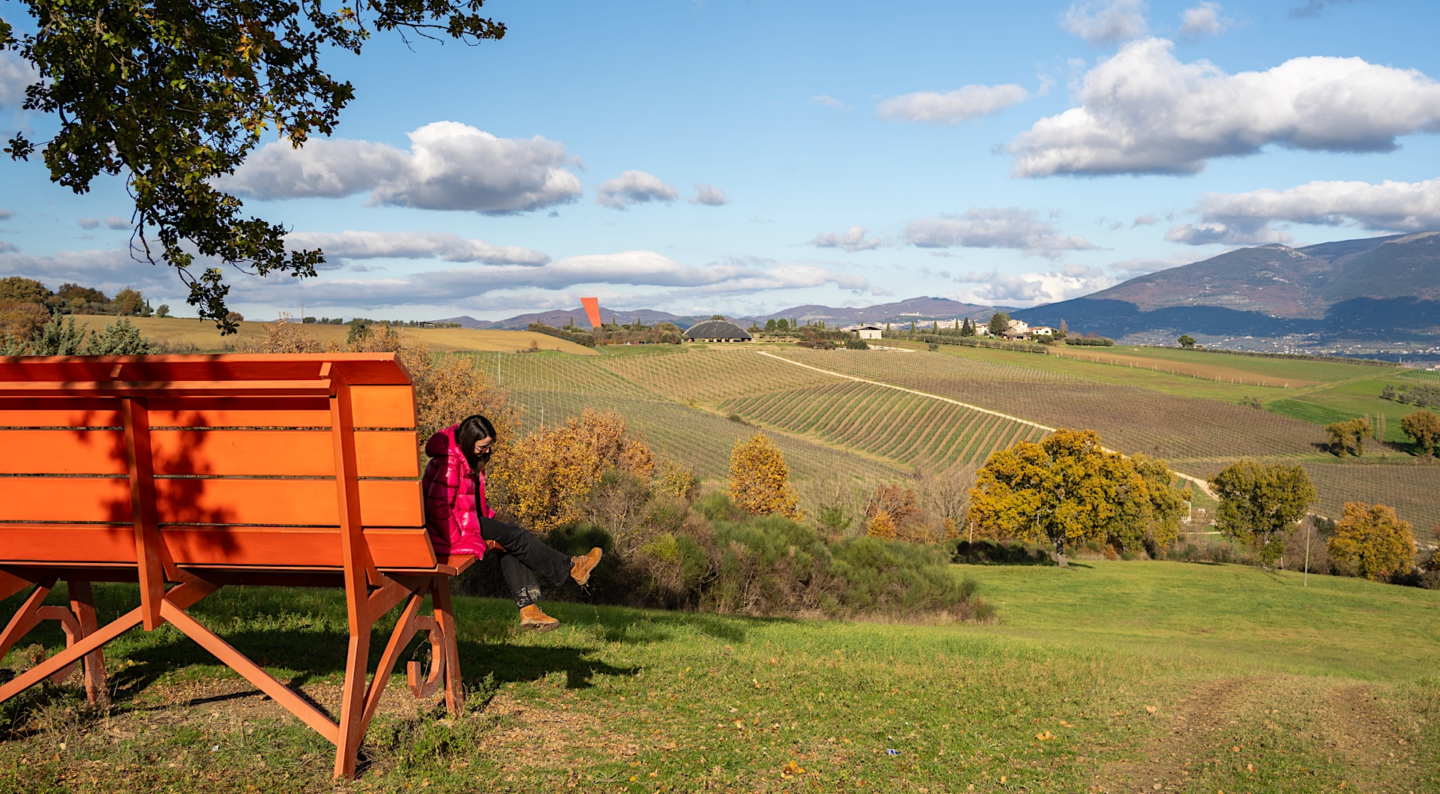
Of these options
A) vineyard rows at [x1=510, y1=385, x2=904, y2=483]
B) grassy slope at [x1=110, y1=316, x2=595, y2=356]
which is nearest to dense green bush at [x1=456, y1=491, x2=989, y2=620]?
grassy slope at [x1=110, y1=316, x2=595, y2=356]

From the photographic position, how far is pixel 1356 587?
46.5m

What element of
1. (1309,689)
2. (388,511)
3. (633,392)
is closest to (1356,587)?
(1309,689)

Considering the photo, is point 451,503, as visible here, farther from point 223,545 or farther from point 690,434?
point 690,434

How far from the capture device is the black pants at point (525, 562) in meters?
5.12

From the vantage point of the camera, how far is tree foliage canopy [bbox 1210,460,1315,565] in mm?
62438

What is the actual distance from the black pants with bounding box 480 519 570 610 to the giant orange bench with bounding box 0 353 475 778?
1.02 meters

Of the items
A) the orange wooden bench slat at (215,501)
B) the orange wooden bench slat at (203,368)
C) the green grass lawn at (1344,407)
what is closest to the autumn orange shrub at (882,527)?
the orange wooden bench slat at (215,501)

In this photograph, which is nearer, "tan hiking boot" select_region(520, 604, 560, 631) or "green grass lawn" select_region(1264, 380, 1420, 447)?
"tan hiking boot" select_region(520, 604, 560, 631)

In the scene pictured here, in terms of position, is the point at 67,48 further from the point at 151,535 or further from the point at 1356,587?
the point at 1356,587

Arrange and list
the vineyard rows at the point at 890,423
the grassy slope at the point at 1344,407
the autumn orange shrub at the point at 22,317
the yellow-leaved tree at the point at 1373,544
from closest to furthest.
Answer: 1. the autumn orange shrub at the point at 22,317
2. the yellow-leaved tree at the point at 1373,544
3. the vineyard rows at the point at 890,423
4. the grassy slope at the point at 1344,407

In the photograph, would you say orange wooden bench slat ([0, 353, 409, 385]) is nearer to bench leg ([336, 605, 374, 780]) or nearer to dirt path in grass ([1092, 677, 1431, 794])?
bench leg ([336, 605, 374, 780])

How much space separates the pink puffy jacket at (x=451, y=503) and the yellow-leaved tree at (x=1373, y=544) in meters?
65.9

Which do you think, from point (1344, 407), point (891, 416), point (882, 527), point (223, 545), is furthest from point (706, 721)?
point (1344, 407)

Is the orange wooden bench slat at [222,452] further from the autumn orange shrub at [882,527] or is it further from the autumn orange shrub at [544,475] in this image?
the autumn orange shrub at [882,527]
